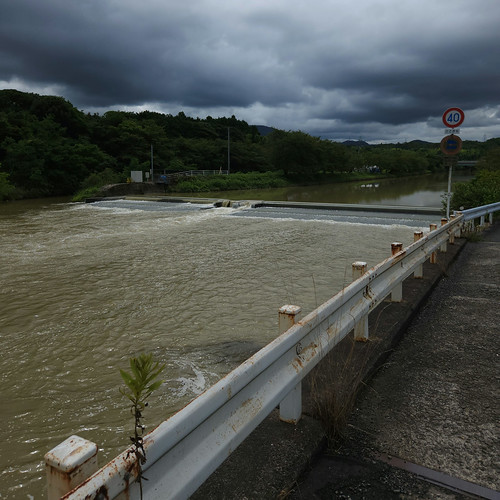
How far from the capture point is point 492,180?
15438 mm

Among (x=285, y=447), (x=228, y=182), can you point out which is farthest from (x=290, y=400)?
(x=228, y=182)

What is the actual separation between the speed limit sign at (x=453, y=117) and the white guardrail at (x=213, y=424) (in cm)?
796

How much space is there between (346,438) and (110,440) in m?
1.74

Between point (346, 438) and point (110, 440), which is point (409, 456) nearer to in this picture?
point (346, 438)

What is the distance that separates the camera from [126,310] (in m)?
5.92

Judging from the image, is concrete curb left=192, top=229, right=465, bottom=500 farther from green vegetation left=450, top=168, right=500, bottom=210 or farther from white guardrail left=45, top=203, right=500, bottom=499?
green vegetation left=450, top=168, right=500, bottom=210

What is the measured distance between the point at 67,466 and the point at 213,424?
0.68m

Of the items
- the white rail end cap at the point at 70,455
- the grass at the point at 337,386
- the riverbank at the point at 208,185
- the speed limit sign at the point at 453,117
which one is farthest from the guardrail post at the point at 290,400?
the riverbank at the point at 208,185

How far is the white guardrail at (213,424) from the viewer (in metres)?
1.18

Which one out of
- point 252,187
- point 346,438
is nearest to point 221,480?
point 346,438

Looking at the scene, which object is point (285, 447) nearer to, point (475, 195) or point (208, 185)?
point (475, 195)

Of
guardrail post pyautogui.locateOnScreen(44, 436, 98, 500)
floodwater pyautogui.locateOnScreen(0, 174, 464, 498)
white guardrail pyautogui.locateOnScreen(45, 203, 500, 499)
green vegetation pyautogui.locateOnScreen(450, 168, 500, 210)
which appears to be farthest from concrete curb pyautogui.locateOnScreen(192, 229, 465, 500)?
green vegetation pyautogui.locateOnScreen(450, 168, 500, 210)

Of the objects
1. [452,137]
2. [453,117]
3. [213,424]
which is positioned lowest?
[213,424]

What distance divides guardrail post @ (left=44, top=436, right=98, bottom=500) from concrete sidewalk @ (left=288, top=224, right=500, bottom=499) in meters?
1.15
